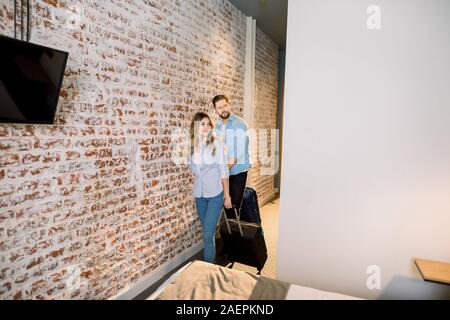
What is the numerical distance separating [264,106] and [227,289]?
4472 mm

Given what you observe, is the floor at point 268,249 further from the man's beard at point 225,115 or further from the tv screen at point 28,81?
the tv screen at point 28,81

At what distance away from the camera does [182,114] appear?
3188 millimetres

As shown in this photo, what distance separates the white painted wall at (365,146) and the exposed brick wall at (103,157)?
47.6 inches

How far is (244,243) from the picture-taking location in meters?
2.98

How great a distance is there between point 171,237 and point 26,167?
64.9 inches

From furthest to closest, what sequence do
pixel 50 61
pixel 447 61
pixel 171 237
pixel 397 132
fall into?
1. pixel 171 237
2. pixel 397 132
3. pixel 447 61
4. pixel 50 61

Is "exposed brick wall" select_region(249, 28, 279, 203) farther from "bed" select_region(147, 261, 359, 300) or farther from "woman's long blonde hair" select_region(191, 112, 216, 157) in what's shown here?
"bed" select_region(147, 261, 359, 300)

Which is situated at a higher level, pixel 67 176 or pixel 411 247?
pixel 67 176

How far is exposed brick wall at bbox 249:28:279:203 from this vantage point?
5305 mm

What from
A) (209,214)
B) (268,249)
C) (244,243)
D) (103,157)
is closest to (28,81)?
(103,157)

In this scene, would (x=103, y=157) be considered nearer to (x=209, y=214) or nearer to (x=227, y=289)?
(x=209, y=214)

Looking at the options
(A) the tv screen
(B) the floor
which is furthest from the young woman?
(A) the tv screen
